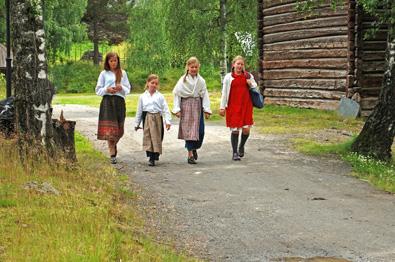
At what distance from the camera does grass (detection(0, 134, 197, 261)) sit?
16.2 feet

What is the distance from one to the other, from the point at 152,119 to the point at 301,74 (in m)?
11.9

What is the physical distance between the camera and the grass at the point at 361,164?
31.0 feet

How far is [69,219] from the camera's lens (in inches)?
228

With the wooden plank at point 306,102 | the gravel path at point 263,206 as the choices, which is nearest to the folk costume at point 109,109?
the gravel path at point 263,206

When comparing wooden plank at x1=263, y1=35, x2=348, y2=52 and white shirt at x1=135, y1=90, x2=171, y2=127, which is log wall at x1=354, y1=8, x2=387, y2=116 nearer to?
wooden plank at x1=263, y1=35, x2=348, y2=52

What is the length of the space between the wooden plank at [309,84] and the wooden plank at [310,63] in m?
0.44

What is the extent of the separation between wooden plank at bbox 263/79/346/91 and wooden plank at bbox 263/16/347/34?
168 centimetres

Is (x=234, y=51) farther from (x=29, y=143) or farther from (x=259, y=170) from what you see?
(x=29, y=143)

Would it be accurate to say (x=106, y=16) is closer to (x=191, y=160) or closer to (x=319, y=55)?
(x=319, y=55)

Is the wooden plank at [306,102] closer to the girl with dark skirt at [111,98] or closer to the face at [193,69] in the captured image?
the face at [193,69]

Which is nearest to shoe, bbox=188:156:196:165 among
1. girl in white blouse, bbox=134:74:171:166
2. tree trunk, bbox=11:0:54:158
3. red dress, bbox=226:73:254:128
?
girl in white blouse, bbox=134:74:171:166

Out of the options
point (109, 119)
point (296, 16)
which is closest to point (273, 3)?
point (296, 16)

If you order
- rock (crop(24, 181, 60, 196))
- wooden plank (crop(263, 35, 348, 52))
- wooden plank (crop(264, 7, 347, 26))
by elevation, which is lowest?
rock (crop(24, 181, 60, 196))

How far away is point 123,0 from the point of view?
4681 centimetres
